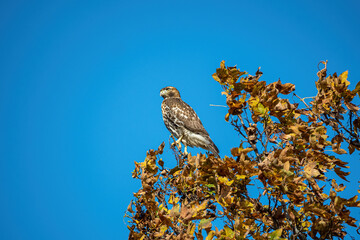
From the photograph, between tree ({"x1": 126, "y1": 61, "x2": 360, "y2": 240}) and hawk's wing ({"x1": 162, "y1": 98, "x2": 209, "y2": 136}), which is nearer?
tree ({"x1": 126, "y1": 61, "x2": 360, "y2": 240})

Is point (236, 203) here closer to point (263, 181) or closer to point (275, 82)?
point (263, 181)

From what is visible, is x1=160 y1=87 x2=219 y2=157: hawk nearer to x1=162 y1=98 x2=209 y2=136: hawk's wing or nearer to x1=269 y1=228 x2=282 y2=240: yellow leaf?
x1=162 y1=98 x2=209 y2=136: hawk's wing

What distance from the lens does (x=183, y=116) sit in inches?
404

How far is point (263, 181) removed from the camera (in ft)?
8.54

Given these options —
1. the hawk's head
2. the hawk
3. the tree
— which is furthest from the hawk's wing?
the tree

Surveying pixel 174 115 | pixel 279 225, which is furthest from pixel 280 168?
pixel 174 115

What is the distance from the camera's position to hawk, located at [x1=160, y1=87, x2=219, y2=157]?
10.0 m

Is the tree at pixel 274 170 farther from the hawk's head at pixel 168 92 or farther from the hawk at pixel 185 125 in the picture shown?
the hawk's head at pixel 168 92

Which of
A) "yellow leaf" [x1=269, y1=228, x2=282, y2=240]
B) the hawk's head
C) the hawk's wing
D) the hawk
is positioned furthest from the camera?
the hawk's head

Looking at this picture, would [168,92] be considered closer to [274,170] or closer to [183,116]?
[183,116]

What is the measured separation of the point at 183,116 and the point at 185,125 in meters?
0.28

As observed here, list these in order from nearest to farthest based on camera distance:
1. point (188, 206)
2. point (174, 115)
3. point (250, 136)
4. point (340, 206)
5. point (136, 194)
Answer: point (340, 206) → point (188, 206) → point (250, 136) → point (136, 194) → point (174, 115)

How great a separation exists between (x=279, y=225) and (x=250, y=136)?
0.79m

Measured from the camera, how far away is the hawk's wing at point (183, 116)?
1015 cm
